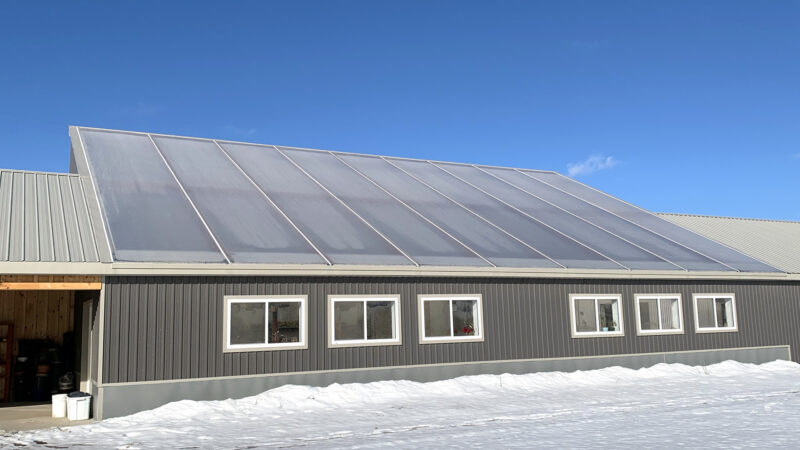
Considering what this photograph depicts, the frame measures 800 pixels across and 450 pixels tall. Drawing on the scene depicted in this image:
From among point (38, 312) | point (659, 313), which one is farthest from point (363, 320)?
point (659, 313)

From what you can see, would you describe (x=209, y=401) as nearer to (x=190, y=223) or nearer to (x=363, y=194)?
(x=190, y=223)

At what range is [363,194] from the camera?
65.4ft

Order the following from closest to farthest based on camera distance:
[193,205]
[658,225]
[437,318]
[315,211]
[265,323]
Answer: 1. [265,323]
2. [437,318]
3. [193,205]
4. [315,211]
5. [658,225]

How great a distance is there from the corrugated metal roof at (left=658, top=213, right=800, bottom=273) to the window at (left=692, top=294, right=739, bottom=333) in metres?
3.56

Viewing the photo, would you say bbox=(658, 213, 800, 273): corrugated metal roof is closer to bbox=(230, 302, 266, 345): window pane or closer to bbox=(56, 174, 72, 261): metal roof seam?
bbox=(230, 302, 266, 345): window pane

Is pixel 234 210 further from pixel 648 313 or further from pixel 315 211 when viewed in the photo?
pixel 648 313

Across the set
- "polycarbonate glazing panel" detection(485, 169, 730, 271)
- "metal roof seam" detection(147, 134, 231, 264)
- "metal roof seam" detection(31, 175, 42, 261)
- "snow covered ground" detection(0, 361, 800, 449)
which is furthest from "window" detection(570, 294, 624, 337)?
"metal roof seam" detection(31, 175, 42, 261)

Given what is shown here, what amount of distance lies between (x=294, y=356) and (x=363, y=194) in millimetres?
6663

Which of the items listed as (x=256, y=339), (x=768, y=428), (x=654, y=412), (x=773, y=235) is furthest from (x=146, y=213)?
(x=773, y=235)

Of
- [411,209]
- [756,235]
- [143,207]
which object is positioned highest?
[411,209]

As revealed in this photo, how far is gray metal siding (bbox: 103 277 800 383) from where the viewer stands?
1304 cm

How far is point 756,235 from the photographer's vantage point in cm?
2700

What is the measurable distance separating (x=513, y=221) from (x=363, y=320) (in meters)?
6.74

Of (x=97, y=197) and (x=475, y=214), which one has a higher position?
(x=475, y=214)
